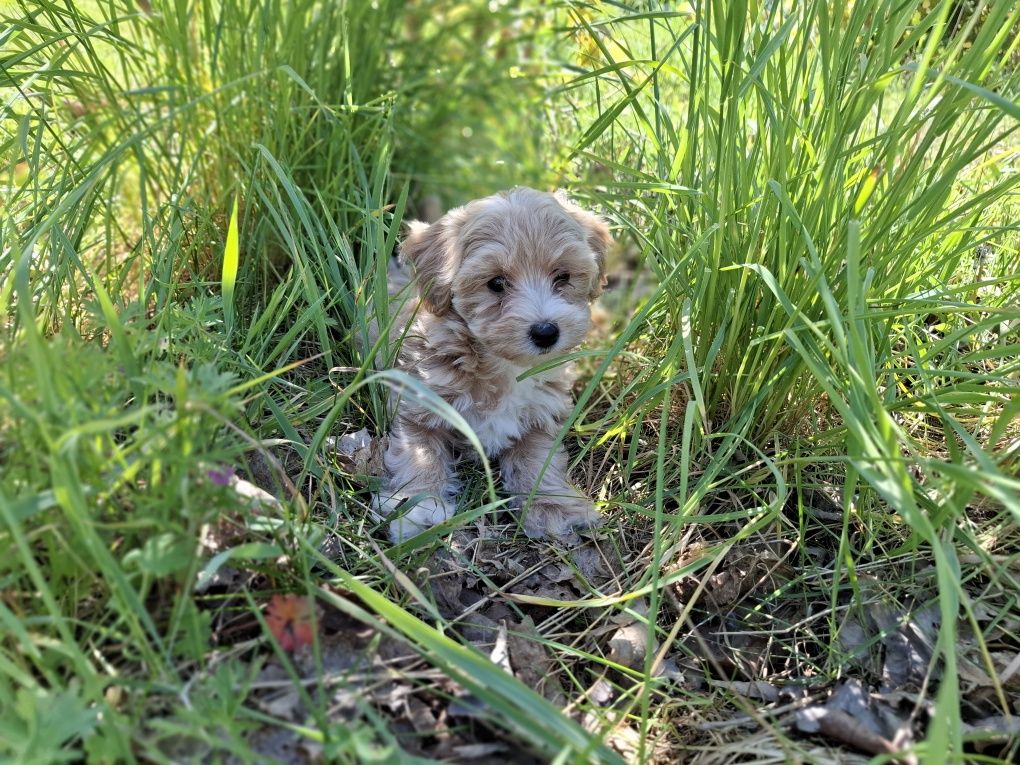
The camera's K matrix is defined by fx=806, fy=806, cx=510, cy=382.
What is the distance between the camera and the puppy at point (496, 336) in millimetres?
2906

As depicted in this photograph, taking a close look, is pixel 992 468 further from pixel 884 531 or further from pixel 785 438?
pixel 785 438

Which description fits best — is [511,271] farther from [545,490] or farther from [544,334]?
[545,490]

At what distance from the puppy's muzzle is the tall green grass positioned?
1.05 ft

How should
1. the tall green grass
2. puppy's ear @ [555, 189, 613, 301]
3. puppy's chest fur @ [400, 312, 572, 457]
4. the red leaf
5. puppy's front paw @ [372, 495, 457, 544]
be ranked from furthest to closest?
puppy's ear @ [555, 189, 613, 301] < puppy's chest fur @ [400, 312, 572, 457] < puppy's front paw @ [372, 495, 457, 544] < the red leaf < the tall green grass

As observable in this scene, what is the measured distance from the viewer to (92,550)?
1582 mm

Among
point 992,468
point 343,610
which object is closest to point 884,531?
point 992,468

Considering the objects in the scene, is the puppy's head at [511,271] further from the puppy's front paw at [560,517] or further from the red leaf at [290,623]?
the red leaf at [290,623]

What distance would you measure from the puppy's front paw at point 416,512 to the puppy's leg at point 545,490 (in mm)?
275

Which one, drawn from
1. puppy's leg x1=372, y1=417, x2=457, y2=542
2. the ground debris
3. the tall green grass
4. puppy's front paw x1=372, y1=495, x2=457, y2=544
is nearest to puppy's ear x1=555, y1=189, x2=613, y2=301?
the tall green grass

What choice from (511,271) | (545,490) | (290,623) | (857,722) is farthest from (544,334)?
(857,722)

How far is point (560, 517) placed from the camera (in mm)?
2783

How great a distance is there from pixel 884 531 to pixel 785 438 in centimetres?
44

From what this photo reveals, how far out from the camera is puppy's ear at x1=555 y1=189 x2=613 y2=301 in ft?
10.7

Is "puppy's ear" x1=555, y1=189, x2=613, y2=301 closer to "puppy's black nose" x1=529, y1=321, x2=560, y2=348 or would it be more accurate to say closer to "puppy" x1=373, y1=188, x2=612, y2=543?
"puppy" x1=373, y1=188, x2=612, y2=543
